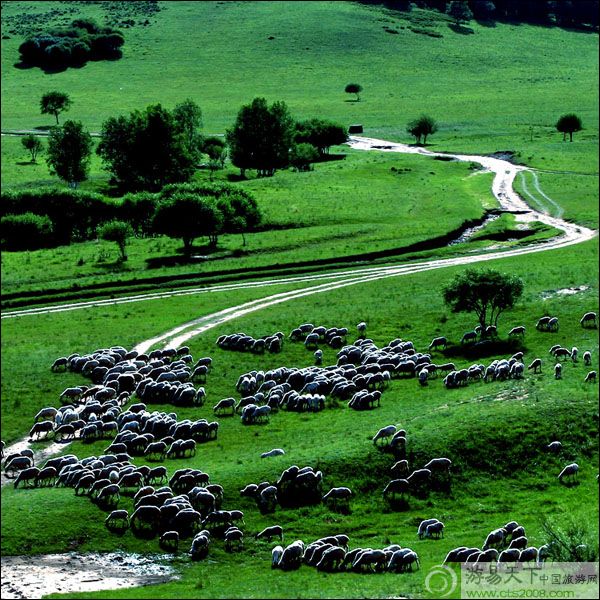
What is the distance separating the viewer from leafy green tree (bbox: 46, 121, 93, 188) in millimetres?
144375

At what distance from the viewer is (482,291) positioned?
7350 centimetres

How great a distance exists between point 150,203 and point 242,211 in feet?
41.8

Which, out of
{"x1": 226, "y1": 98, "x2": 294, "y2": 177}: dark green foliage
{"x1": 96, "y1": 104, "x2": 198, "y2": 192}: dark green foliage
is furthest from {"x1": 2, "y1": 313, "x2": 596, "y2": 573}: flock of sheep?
{"x1": 226, "y1": 98, "x2": 294, "y2": 177}: dark green foliage

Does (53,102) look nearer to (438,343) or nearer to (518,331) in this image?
(438,343)

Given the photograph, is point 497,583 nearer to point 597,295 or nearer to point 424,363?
point 424,363

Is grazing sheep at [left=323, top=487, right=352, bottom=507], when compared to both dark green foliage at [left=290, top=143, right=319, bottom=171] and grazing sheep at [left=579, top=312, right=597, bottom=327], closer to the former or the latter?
grazing sheep at [left=579, top=312, right=597, bottom=327]

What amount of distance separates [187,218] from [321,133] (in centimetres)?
7228

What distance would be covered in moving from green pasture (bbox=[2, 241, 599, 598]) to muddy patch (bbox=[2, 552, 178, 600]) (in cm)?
→ 75

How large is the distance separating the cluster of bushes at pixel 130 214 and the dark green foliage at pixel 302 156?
137ft

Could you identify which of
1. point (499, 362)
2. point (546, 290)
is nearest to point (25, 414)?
point (499, 362)

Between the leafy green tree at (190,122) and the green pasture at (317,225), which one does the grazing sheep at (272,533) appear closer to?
the green pasture at (317,225)

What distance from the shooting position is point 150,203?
123938 millimetres

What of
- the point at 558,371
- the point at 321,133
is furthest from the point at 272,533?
the point at 321,133

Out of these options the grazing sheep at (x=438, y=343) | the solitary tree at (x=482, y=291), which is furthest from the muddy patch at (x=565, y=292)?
the grazing sheep at (x=438, y=343)
